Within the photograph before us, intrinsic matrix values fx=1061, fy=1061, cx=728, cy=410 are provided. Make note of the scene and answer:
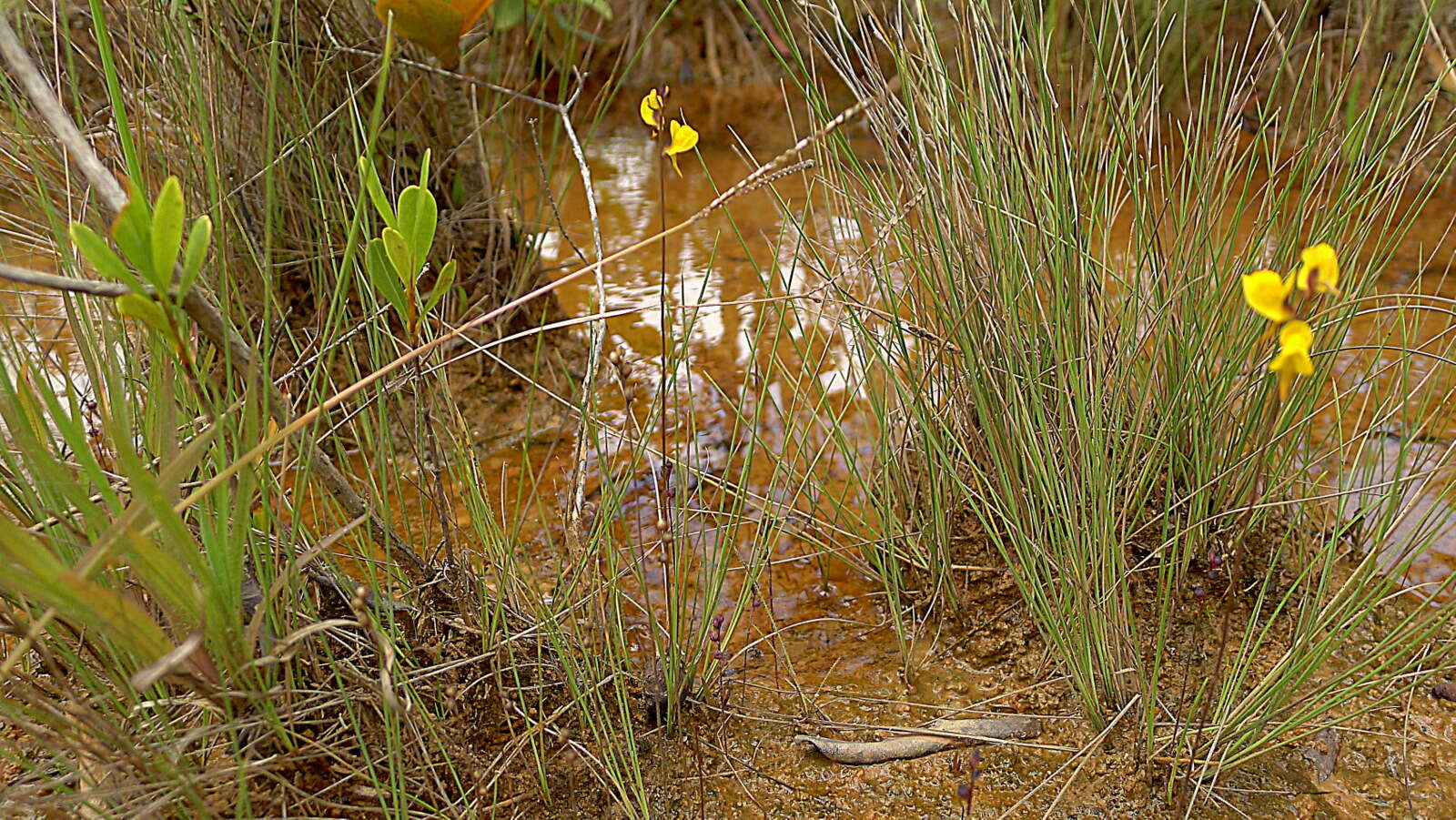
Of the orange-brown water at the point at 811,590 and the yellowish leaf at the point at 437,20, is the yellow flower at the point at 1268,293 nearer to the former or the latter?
the orange-brown water at the point at 811,590

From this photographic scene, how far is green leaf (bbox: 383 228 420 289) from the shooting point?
2.60 ft

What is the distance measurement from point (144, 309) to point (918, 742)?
0.86 metres

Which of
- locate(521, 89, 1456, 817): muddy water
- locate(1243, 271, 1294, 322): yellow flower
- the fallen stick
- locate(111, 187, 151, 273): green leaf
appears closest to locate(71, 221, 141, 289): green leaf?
locate(111, 187, 151, 273): green leaf

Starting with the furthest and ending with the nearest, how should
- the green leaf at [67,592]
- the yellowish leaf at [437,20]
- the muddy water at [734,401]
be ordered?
the yellowish leaf at [437,20]
the muddy water at [734,401]
the green leaf at [67,592]

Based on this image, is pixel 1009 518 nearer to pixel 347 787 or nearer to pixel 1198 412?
pixel 1198 412

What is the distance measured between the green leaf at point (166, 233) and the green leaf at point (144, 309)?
11 mm

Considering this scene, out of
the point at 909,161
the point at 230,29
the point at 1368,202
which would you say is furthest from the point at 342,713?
the point at 1368,202

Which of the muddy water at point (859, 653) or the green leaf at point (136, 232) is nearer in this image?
Result: the green leaf at point (136, 232)

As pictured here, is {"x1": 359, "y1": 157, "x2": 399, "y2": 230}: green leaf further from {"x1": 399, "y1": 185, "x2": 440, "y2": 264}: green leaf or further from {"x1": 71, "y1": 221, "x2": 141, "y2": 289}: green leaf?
{"x1": 71, "y1": 221, "x2": 141, "y2": 289}: green leaf

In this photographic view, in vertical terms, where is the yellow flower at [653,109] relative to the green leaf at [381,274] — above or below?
above

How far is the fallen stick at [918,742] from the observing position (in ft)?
3.69

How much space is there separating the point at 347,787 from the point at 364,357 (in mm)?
877

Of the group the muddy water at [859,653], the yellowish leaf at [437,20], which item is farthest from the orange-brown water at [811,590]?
the yellowish leaf at [437,20]

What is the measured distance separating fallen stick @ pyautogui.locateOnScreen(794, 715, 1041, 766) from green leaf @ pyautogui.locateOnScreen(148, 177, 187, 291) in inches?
31.7
